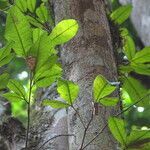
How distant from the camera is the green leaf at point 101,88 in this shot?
725 millimetres

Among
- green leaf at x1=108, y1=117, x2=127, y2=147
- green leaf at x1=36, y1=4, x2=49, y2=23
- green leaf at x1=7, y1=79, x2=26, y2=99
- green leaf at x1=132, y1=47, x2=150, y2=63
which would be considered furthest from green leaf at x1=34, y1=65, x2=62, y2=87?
green leaf at x1=36, y1=4, x2=49, y2=23

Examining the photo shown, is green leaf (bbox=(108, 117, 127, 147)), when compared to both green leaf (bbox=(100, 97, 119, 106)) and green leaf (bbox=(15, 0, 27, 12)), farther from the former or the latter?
green leaf (bbox=(15, 0, 27, 12))

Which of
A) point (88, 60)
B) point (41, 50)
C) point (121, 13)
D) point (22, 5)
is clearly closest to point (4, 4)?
point (22, 5)

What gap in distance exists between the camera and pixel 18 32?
29.8 inches

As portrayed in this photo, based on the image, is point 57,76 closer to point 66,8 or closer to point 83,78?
point 83,78

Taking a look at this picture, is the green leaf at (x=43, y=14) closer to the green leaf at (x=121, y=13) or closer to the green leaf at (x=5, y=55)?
the green leaf at (x=121, y=13)

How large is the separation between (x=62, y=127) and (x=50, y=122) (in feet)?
0.28

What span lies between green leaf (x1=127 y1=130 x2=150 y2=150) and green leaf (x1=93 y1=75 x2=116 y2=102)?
0.29ft

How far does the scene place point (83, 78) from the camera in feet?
2.97

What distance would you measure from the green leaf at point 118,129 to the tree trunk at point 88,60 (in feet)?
0.16

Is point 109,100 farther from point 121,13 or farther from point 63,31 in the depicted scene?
point 121,13

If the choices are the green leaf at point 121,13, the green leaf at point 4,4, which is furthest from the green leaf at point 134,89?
the green leaf at point 4,4

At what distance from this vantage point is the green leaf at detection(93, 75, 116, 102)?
2.38 feet

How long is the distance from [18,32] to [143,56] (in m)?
0.41
